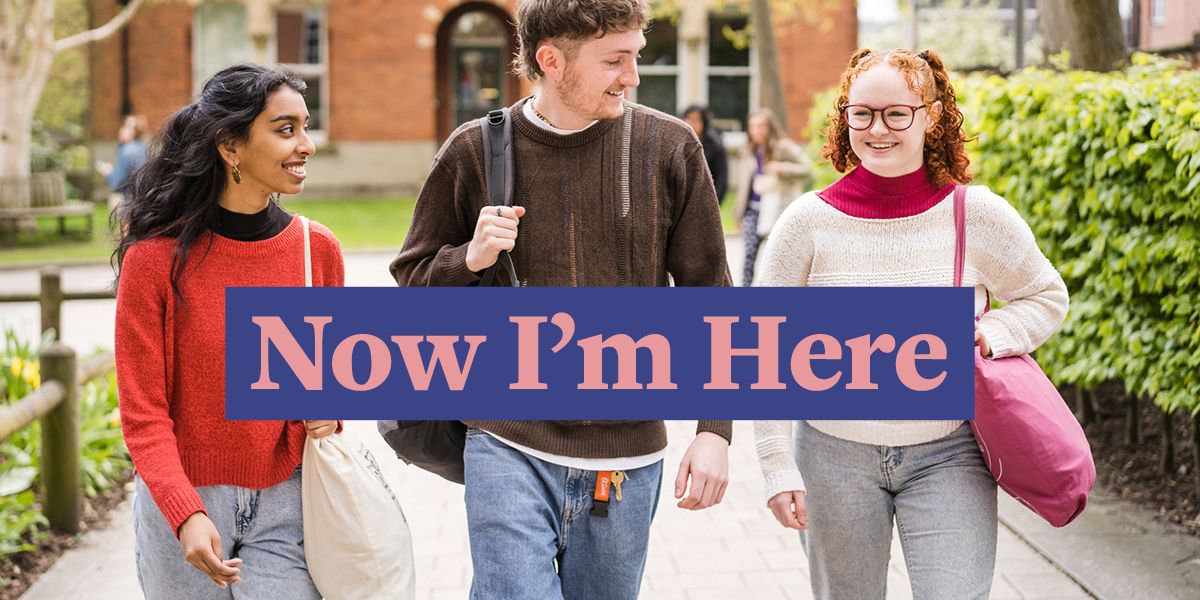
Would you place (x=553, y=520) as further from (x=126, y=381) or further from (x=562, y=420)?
(x=126, y=381)

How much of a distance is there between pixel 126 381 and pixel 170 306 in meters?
0.18

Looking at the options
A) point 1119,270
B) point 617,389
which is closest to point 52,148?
point 1119,270

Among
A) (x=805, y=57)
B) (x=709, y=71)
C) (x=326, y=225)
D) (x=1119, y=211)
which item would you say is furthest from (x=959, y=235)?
(x=709, y=71)

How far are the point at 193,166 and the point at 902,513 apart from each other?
180cm

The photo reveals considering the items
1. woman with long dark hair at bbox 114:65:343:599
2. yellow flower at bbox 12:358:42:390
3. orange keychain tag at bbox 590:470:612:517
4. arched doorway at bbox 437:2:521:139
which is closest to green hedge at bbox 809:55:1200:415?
orange keychain tag at bbox 590:470:612:517

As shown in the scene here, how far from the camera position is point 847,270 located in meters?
3.16

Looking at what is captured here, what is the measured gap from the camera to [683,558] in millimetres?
5676

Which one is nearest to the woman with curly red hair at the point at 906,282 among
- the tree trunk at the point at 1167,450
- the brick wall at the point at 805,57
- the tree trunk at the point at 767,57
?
the tree trunk at the point at 1167,450

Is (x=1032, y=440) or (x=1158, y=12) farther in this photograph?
(x=1158, y=12)

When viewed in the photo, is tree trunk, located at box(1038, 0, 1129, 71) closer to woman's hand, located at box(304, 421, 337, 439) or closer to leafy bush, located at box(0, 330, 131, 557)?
leafy bush, located at box(0, 330, 131, 557)

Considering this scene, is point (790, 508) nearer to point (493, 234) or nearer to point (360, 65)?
point (493, 234)

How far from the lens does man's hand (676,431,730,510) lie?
9.90ft

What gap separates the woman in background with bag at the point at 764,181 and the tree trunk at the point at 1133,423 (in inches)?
144

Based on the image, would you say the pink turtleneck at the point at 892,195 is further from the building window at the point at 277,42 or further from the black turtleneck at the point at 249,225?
the building window at the point at 277,42
